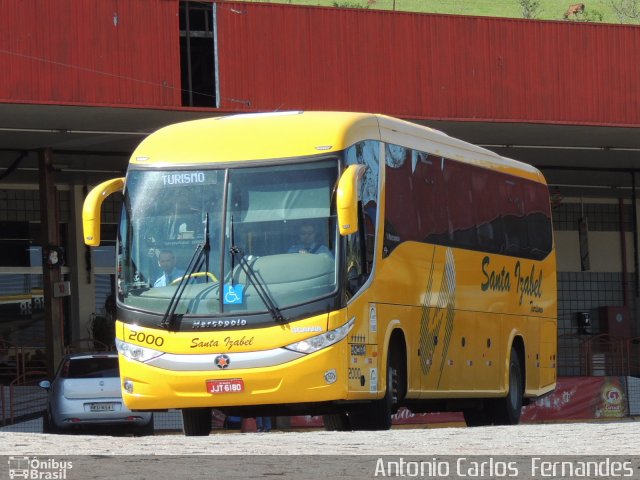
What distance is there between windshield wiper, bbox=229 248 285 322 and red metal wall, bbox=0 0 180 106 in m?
10.6

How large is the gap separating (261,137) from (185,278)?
191 centimetres

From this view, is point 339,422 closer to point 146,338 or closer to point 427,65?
point 146,338

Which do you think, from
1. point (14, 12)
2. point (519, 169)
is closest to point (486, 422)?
point (519, 169)

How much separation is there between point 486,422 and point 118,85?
9269 mm

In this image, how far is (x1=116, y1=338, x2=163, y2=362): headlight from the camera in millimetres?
15703

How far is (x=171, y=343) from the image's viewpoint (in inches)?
614

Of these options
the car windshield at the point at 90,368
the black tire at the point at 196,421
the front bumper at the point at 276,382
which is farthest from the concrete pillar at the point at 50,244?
the front bumper at the point at 276,382

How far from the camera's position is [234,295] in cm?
1542

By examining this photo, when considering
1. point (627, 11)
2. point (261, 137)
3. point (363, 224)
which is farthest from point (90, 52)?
point (627, 11)

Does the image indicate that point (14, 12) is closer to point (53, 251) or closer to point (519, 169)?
point (53, 251)

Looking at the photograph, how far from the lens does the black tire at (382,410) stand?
641 inches

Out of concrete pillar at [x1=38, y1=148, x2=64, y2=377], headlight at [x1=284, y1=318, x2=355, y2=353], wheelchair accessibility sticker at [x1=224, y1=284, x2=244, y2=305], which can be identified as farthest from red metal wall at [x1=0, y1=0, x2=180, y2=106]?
headlight at [x1=284, y1=318, x2=355, y2=353]

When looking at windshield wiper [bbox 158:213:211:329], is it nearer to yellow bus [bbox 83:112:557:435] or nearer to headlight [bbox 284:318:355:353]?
yellow bus [bbox 83:112:557:435]

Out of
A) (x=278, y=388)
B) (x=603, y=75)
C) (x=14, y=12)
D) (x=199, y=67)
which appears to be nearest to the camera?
(x=278, y=388)
